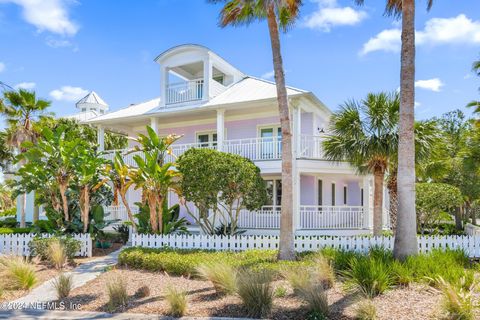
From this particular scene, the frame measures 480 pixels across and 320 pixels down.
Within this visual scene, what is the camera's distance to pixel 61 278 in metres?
8.92

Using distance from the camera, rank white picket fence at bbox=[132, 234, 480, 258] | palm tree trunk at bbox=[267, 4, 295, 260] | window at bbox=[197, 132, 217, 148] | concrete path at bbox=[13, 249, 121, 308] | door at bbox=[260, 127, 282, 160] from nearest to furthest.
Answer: concrete path at bbox=[13, 249, 121, 308] < palm tree trunk at bbox=[267, 4, 295, 260] < white picket fence at bbox=[132, 234, 480, 258] < door at bbox=[260, 127, 282, 160] < window at bbox=[197, 132, 217, 148]

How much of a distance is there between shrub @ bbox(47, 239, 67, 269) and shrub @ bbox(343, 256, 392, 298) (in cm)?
871

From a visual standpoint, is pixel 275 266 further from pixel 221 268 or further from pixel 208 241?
pixel 208 241

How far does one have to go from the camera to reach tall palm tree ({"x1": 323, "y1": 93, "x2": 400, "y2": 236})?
14.0 m

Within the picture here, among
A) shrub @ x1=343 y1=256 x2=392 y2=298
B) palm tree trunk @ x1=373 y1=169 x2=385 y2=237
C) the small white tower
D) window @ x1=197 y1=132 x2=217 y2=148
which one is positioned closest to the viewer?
shrub @ x1=343 y1=256 x2=392 y2=298

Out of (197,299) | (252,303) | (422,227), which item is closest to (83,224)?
(197,299)

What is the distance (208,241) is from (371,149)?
22.0 feet

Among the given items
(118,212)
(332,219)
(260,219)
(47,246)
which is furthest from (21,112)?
→ (332,219)

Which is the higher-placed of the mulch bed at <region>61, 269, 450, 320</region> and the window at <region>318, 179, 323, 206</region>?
the window at <region>318, 179, 323, 206</region>

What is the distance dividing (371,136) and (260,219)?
607 centimetres

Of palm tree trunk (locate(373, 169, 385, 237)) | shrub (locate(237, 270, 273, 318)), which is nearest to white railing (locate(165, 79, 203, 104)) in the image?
palm tree trunk (locate(373, 169, 385, 237))

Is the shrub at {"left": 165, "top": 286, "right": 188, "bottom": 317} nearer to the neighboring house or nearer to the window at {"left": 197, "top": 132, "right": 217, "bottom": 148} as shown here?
the neighboring house

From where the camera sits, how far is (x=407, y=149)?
968 centimetres

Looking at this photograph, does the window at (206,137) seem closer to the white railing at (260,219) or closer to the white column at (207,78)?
the white column at (207,78)
